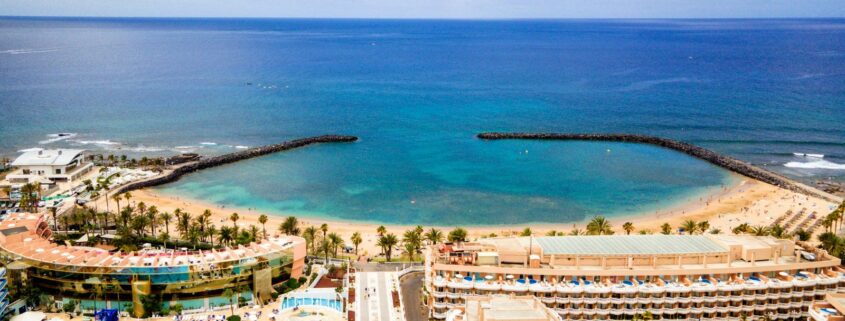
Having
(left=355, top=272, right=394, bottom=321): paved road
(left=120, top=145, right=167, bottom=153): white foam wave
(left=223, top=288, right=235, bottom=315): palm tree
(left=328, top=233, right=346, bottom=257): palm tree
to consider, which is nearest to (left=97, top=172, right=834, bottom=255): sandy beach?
(left=328, top=233, right=346, bottom=257): palm tree

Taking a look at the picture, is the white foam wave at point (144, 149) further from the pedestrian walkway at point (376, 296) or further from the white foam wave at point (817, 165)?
the white foam wave at point (817, 165)

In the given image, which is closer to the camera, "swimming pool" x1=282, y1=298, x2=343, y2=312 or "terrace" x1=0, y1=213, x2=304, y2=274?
"swimming pool" x1=282, y1=298, x2=343, y2=312

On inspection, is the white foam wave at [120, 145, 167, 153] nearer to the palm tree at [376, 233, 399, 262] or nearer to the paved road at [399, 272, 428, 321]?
the palm tree at [376, 233, 399, 262]

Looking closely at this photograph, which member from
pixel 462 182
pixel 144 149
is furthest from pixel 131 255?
pixel 144 149

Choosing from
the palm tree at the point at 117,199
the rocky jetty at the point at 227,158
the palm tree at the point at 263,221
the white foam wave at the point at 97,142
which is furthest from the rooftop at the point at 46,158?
the palm tree at the point at 263,221

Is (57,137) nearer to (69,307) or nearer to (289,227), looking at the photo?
(289,227)

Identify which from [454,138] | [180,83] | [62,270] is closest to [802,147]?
[454,138]

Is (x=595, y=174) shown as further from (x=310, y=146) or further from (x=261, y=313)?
(x=261, y=313)
